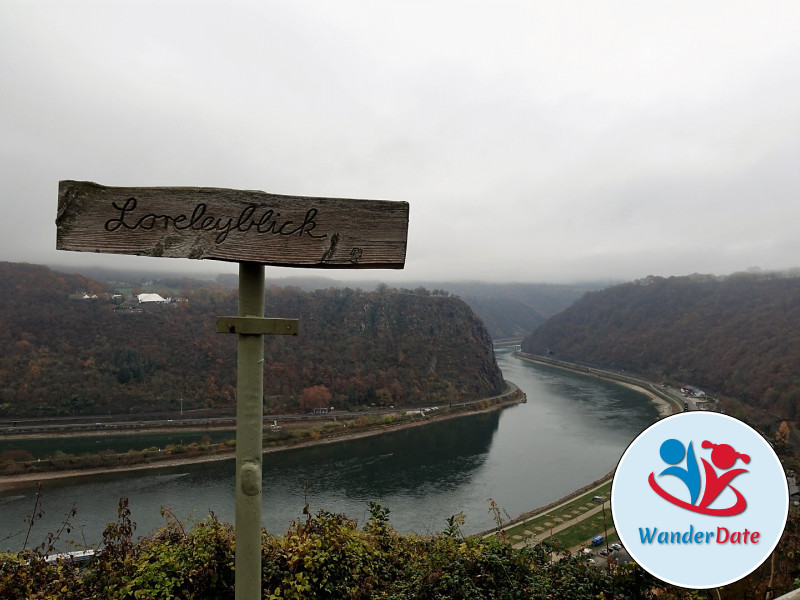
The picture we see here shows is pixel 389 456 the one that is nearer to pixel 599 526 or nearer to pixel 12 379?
pixel 599 526

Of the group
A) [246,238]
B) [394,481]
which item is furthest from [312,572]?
[394,481]

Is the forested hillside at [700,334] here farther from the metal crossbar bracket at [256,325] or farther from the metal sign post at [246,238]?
the metal crossbar bracket at [256,325]

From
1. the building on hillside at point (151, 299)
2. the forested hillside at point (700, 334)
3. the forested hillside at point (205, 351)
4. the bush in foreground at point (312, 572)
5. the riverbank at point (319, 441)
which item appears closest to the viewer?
the bush in foreground at point (312, 572)

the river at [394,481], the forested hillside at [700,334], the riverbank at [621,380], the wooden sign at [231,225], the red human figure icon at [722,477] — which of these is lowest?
the riverbank at [621,380]

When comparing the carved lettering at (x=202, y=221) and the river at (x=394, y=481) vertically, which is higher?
the carved lettering at (x=202, y=221)

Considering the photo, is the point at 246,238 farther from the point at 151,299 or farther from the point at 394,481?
the point at 151,299

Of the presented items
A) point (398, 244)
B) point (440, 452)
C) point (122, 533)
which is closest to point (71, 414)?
point (440, 452)

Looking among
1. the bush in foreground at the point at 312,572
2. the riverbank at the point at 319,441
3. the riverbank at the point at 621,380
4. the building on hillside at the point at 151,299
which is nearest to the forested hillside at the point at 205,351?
the building on hillside at the point at 151,299
